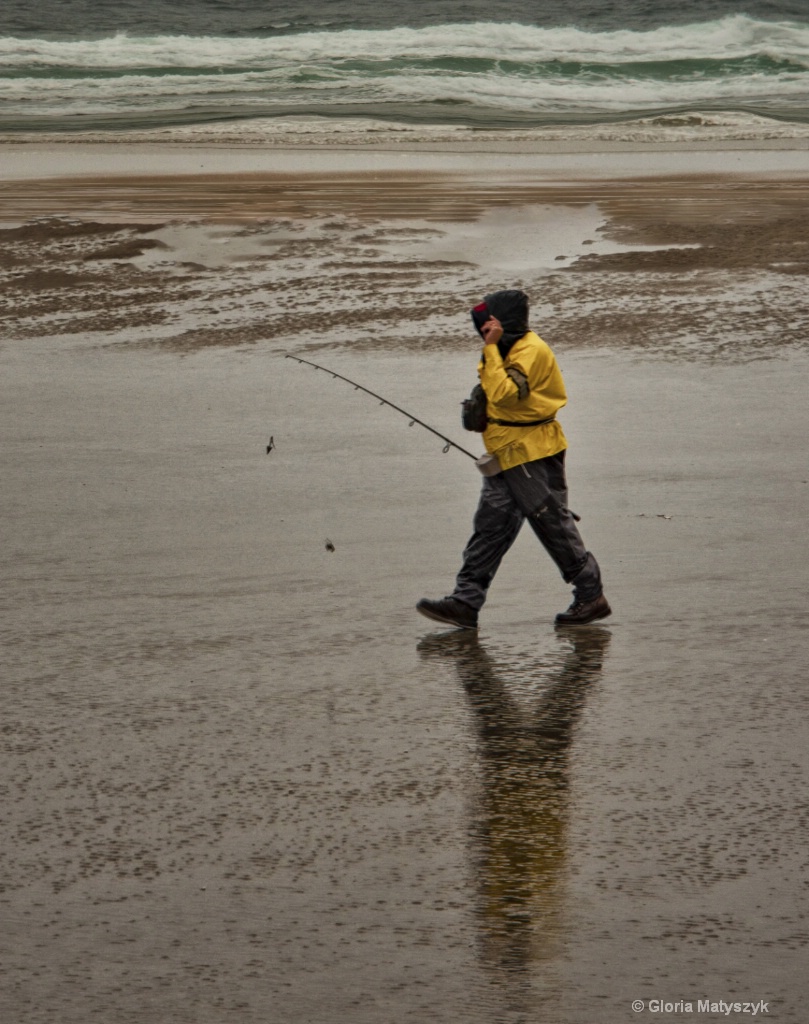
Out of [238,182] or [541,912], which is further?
[238,182]

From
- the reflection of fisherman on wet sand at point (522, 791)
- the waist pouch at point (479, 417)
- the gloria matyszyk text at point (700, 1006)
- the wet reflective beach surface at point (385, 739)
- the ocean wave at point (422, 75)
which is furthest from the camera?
the ocean wave at point (422, 75)

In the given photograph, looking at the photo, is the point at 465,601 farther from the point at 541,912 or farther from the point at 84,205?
the point at 84,205

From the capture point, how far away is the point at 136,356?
12.1 m

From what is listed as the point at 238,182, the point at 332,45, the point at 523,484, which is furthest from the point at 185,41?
the point at 523,484

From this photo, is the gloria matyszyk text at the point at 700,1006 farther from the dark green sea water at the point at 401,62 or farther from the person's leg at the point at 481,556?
the dark green sea water at the point at 401,62

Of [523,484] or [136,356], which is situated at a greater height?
[523,484]

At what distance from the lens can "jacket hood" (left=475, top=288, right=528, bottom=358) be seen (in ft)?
20.3

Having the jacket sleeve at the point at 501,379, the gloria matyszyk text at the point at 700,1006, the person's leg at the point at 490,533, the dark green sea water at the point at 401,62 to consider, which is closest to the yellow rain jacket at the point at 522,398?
the jacket sleeve at the point at 501,379

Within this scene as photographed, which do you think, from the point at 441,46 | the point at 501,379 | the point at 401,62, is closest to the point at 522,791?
the point at 501,379

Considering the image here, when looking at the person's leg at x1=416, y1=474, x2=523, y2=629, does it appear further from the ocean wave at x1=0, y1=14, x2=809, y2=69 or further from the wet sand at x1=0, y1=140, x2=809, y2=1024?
the ocean wave at x1=0, y1=14, x2=809, y2=69

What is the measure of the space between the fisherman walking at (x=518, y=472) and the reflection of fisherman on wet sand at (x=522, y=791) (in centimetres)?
13

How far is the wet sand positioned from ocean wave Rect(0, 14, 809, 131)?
80.2 feet

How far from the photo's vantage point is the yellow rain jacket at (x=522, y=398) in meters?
6.19

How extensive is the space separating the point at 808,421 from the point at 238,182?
42.1ft
